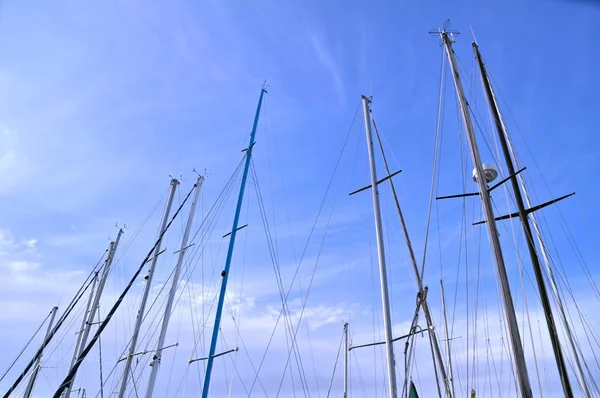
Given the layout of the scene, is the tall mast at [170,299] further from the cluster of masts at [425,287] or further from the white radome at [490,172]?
the white radome at [490,172]

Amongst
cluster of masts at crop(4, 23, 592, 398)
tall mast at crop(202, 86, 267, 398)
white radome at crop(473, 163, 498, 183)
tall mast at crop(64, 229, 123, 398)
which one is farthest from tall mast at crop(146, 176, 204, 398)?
white radome at crop(473, 163, 498, 183)

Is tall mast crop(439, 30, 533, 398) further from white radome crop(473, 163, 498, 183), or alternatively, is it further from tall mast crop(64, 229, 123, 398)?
tall mast crop(64, 229, 123, 398)

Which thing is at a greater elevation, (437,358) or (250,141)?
(250,141)

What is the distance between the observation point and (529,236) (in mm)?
12906

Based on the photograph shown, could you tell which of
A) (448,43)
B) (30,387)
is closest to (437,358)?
(448,43)

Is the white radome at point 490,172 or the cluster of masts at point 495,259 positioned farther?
the white radome at point 490,172

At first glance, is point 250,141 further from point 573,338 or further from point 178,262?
point 573,338

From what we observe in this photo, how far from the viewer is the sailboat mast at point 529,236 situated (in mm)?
11367

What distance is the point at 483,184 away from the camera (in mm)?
10727

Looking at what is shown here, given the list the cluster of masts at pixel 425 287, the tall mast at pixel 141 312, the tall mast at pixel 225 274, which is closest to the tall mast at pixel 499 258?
the cluster of masts at pixel 425 287

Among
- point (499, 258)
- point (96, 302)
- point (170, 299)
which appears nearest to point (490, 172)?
point (499, 258)

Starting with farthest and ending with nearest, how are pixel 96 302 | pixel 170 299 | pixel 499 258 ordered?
pixel 96 302 < pixel 170 299 < pixel 499 258

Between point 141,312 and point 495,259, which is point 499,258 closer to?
point 495,259

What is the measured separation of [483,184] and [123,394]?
17.6 meters
